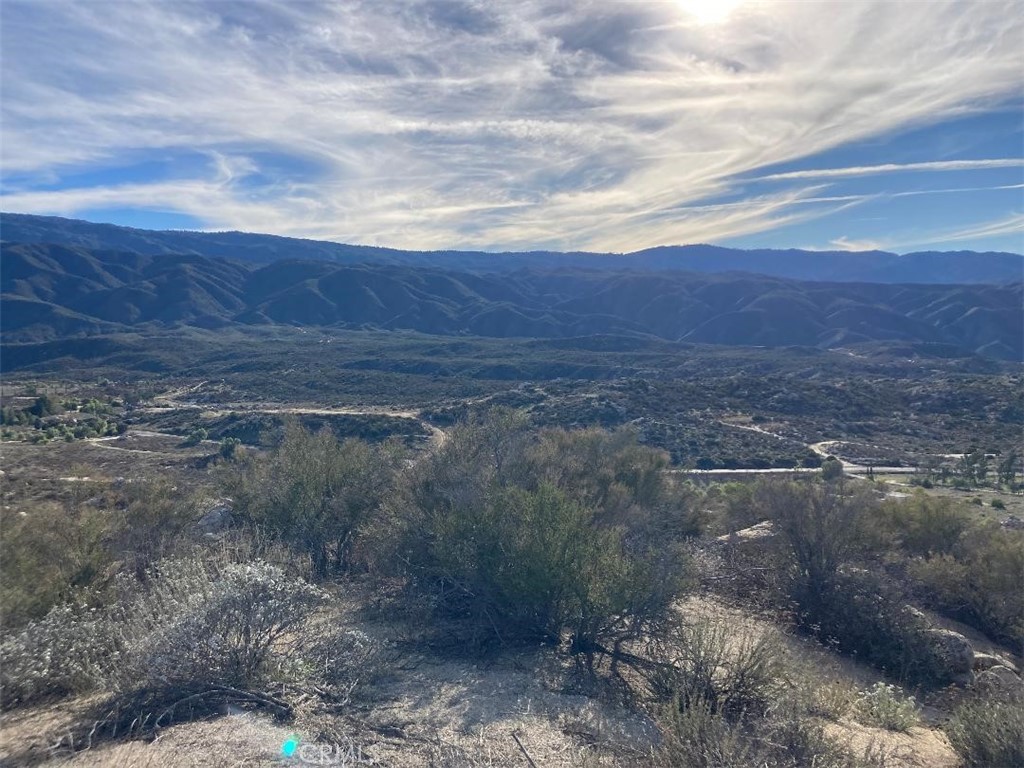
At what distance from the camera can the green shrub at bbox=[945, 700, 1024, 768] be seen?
20.5ft

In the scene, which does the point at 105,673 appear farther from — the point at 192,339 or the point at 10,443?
the point at 192,339

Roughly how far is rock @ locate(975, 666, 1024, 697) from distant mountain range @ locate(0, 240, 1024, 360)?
130 meters

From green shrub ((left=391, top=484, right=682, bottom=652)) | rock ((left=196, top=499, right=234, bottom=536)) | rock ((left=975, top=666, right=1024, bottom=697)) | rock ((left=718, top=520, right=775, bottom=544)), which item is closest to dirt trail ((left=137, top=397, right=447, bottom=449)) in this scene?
rock ((left=196, top=499, right=234, bottom=536))

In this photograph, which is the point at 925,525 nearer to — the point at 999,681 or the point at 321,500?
the point at 999,681

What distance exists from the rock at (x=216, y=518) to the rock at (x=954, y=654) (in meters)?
12.8

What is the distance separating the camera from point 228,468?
18.8 metres

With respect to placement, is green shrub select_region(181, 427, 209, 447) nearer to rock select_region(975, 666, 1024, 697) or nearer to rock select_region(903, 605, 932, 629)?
rock select_region(903, 605, 932, 629)

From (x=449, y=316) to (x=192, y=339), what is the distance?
6505 centimetres

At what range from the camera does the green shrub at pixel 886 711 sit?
7910 millimetres

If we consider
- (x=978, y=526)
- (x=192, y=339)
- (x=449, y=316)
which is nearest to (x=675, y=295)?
(x=449, y=316)

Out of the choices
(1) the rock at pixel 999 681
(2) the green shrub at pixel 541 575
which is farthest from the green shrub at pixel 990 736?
(2) the green shrub at pixel 541 575

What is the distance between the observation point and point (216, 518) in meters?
15.3

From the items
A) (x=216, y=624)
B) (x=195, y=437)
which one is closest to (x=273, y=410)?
(x=195, y=437)

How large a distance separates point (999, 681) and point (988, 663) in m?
→ 1.08
